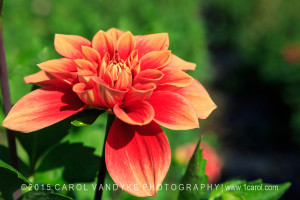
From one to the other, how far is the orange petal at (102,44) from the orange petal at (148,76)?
3.7 inches

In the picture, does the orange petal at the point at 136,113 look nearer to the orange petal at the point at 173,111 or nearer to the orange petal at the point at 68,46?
the orange petal at the point at 173,111

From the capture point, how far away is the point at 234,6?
7.58 meters

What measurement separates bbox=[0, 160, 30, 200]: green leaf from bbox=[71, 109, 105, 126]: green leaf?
0.33 ft

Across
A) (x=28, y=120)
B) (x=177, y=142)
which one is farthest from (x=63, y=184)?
(x=177, y=142)

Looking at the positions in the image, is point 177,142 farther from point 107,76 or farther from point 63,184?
point 107,76

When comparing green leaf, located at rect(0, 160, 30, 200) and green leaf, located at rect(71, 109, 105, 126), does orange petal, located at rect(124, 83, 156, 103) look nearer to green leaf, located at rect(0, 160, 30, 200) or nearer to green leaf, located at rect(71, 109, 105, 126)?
green leaf, located at rect(71, 109, 105, 126)

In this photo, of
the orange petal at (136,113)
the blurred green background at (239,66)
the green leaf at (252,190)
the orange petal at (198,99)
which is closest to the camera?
the orange petal at (136,113)

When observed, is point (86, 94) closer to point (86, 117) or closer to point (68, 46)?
point (86, 117)

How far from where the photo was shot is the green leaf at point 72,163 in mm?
693

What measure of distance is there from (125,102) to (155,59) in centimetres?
9

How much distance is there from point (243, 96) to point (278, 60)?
0.76 m

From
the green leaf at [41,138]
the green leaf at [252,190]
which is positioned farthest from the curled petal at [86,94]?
the green leaf at [252,190]

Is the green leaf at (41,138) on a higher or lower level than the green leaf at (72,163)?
higher

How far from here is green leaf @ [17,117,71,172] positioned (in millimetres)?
698
